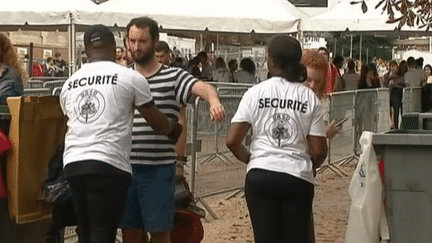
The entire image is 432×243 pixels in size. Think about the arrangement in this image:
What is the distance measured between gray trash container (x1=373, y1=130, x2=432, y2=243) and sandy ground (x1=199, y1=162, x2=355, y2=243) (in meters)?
4.07

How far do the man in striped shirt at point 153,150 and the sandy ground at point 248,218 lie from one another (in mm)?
3485

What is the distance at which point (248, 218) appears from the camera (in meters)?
11.1

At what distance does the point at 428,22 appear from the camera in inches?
376

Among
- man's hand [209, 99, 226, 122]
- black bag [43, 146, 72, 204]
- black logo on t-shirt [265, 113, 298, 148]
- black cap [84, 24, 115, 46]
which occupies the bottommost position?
black bag [43, 146, 72, 204]

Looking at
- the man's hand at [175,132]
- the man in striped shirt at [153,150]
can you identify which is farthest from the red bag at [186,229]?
the man's hand at [175,132]

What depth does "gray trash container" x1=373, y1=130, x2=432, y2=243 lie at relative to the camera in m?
5.45

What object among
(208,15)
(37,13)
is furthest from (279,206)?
(208,15)

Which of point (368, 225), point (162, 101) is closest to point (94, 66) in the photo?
point (162, 101)

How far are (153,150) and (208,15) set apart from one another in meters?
11.7

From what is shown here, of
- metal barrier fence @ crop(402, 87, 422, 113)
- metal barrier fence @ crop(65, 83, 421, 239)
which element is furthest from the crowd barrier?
metal barrier fence @ crop(402, 87, 422, 113)

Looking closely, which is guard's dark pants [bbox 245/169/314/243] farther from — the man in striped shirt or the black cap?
the black cap

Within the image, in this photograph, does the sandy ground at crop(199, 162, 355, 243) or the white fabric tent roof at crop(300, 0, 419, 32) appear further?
the white fabric tent roof at crop(300, 0, 419, 32)

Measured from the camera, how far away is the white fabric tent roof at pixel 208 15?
683 inches

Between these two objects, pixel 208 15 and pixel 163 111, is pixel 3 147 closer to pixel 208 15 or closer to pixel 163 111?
pixel 163 111
